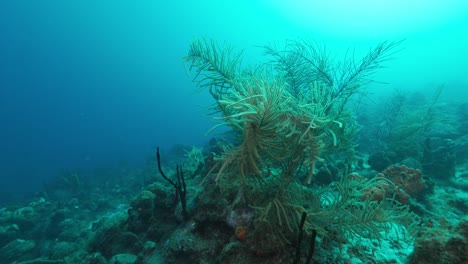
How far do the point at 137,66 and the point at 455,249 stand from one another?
153205mm

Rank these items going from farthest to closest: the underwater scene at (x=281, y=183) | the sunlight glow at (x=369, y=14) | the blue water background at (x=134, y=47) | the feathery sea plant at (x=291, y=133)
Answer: the sunlight glow at (x=369, y=14)
the blue water background at (x=134, y=47)
the underwater scene at (x=281, y=183)
the feathery sea plant at (x=291, y=133)

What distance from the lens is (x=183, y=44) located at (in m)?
141

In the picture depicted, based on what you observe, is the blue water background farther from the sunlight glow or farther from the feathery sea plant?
the feathery sea plant

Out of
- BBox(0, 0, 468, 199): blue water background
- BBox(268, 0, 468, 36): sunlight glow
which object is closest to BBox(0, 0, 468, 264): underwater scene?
BBox(0, 0, 468, 199): blue water background

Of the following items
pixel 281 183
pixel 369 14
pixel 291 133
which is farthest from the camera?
pixel 369 14

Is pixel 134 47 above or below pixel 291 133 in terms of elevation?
above

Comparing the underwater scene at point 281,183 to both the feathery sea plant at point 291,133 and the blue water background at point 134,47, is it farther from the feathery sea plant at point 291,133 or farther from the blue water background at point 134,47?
the blue water background at point 134,47

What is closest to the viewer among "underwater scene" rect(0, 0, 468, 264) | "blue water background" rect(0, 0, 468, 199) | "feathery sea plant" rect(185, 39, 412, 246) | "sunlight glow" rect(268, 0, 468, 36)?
"feathery sea plant" rect(185, 39, 412, 246)

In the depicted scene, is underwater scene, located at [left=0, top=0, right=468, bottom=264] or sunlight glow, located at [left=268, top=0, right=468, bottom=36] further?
sunlight glow, located at [left=268, top=0, right=468, bottom=36]

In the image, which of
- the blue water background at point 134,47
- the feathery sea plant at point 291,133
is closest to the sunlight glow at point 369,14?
the blue water background at point 134,47

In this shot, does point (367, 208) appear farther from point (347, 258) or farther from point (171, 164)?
point (171, 164)

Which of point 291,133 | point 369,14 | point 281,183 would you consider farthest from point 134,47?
point 291,133

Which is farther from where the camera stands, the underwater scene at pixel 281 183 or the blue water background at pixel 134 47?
the blue water background at pixel 134 47

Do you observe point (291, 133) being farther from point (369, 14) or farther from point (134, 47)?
point (369, 14)
